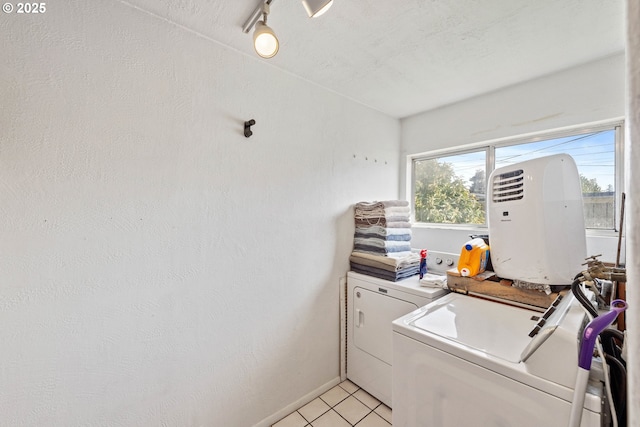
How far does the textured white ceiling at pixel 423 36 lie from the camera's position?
4.24 feet

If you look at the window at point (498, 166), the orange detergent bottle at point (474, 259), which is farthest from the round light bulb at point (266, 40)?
the window at point (498, 166)

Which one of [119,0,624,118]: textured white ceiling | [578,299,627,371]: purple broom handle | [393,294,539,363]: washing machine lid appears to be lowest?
[393,294,539,363]: washing machine lid

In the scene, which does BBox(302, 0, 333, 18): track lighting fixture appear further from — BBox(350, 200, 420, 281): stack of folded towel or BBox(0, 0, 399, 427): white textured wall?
BBox(350, 200, 420, 281): stack of folded towel

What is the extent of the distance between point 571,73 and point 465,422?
221cm

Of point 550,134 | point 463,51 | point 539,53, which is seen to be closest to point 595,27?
point 539,53

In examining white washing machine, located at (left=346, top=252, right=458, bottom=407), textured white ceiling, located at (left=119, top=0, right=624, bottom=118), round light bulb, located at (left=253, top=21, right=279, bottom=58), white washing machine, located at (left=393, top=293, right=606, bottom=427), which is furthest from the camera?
white washing machine, located at (left=346, top=252, right=458, bottom=407)

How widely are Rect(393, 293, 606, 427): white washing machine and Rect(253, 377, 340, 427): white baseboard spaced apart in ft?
2.99

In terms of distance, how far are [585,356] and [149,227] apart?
174cm

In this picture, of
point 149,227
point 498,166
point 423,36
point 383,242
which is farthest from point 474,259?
point 149,227

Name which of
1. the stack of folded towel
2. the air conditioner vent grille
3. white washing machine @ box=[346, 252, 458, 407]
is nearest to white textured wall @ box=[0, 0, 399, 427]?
white washing machine @ box=[346, 252, 458, 407]

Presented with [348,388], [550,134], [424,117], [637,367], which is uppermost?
[424,117]

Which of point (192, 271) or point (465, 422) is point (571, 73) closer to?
point (465, 422)

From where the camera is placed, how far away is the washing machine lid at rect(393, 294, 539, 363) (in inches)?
40.8

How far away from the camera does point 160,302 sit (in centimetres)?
138
